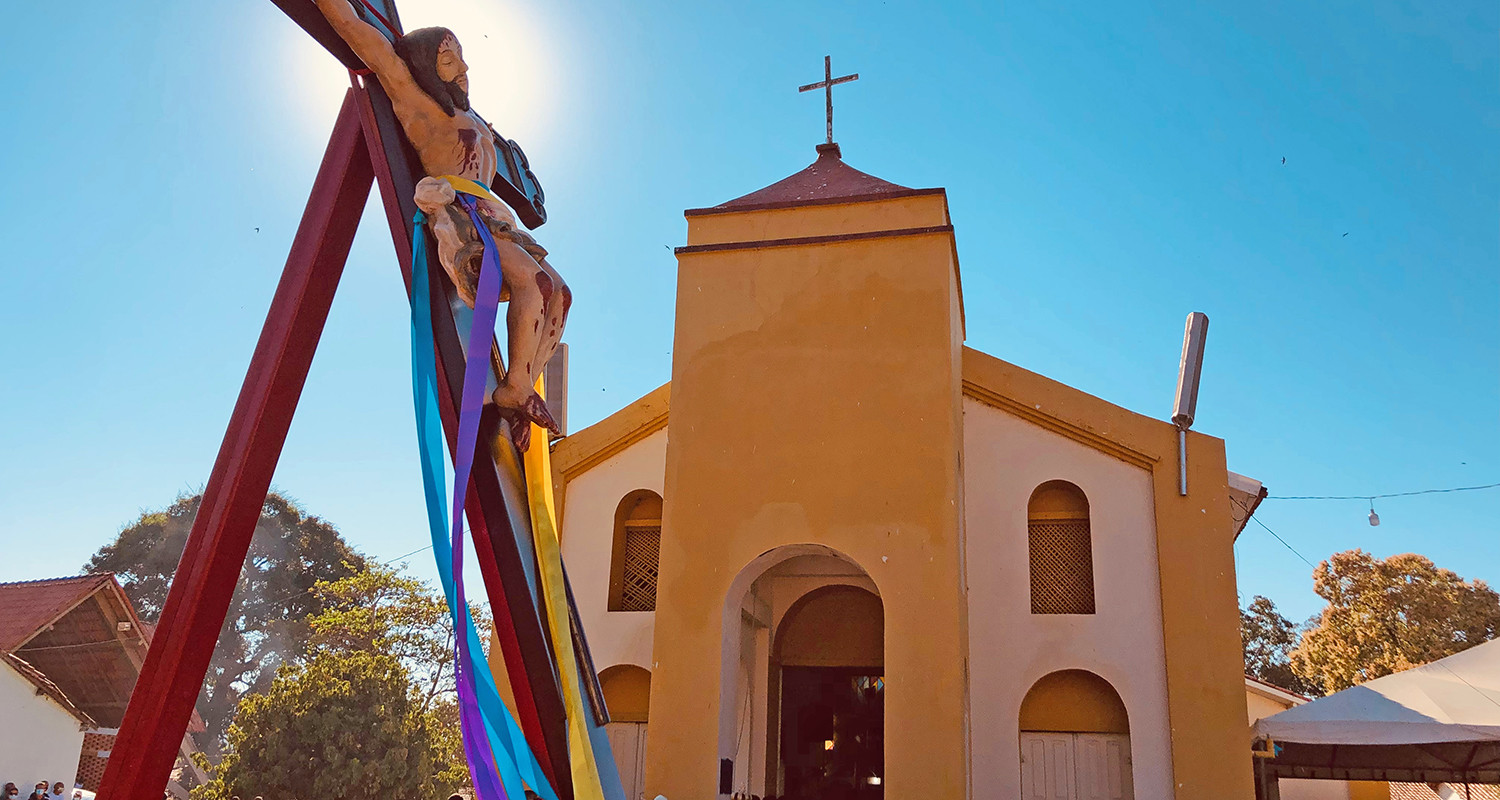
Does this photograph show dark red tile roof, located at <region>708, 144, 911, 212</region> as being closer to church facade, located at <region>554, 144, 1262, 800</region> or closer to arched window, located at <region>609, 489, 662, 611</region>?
church facade, located at <region>554, 144, 1262, 800</region>

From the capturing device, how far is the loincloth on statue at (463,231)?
4.28m

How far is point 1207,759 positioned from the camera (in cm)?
952

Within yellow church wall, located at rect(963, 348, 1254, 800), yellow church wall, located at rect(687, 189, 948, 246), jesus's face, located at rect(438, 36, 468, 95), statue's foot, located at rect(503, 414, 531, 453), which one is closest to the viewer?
statue's foot, located at rect(503, 414, 531, 453)

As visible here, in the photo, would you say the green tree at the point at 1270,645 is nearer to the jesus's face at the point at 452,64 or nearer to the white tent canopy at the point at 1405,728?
the white tent canopy at the point at 1405,728

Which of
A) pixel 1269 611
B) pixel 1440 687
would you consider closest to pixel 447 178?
pixel 1440 687

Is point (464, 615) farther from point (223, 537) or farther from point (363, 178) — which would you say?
point (363, 178)

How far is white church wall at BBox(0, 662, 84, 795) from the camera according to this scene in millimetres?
12375

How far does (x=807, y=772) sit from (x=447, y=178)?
327 inches

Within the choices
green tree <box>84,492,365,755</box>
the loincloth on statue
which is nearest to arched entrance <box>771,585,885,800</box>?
the loincloth on statue

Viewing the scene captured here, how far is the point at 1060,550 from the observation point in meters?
10.8

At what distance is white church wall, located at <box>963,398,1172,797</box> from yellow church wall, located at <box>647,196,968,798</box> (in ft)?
6.22

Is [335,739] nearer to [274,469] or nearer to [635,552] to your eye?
[635,552]

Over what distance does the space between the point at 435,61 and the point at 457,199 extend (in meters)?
0.63

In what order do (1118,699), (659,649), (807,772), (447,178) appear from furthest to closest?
(807,772) < (1118,699) < (659,649) < (447,178)
